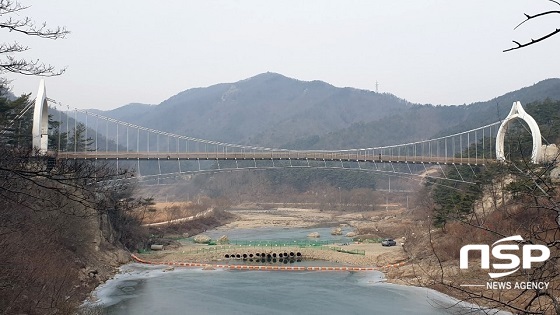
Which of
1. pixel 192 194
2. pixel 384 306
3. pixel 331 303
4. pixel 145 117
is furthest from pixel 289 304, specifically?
pixel 145 117

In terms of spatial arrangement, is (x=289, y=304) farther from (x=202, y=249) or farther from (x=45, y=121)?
(x=45, y=121)

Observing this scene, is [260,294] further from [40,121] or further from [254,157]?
[254,157]

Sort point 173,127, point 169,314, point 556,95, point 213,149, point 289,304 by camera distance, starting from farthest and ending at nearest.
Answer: point 173,127 < point 213,149 < point 556,95 < point 289,304 < point 169,314

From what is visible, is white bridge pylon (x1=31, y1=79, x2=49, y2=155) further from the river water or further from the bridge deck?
the river water

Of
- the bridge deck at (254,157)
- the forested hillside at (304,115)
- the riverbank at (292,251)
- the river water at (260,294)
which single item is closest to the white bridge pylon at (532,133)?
the bridge deck at (254,157)

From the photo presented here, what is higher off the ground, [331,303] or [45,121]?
[45,121]

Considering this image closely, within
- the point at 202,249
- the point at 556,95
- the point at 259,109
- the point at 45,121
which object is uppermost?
the point at 259,109

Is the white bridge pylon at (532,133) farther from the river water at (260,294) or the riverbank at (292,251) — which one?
the river water at (260,294)

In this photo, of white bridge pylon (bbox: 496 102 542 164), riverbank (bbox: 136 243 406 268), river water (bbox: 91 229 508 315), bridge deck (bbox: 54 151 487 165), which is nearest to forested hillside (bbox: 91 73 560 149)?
bridge deck (bbox: 54 151 487 165)

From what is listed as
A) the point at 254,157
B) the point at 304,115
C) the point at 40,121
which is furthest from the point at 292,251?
the point at 304,115

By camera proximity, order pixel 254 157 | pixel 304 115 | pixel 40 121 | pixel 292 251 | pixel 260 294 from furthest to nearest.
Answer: pixel 304 115 → pixel 254 157 → pixel 292 251 → pixel 40 121 → pixel 260 294
